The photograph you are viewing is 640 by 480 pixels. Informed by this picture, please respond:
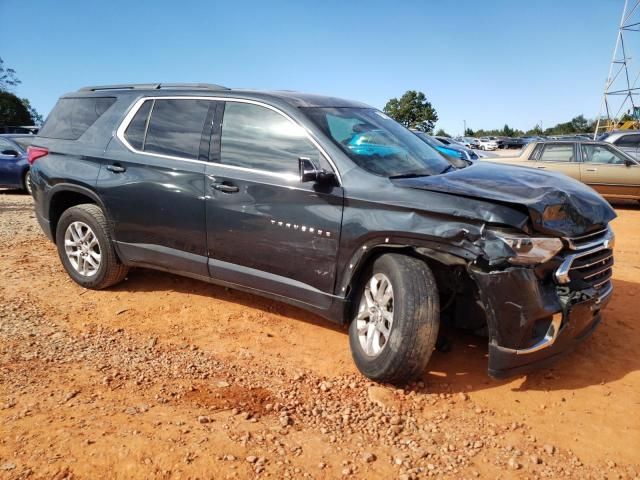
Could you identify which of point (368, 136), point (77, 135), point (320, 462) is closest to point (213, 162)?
point (368, 136)

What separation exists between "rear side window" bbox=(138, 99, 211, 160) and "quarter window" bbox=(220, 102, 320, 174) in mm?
279

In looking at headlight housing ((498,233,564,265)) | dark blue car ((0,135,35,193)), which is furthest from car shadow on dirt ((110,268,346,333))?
dark blue car ((0,135,35,193))

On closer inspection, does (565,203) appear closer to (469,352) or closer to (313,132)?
(469,352)

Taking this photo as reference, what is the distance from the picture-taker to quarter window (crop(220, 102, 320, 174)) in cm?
361

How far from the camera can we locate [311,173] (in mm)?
3314

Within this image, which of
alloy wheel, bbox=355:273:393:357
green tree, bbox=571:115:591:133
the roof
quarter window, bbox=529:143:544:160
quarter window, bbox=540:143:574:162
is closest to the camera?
alloy wheel, bbox=355:273:393:357

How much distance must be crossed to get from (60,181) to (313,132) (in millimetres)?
2689

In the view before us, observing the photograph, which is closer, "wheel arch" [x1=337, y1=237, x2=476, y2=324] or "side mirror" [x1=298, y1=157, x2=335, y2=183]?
"wheel arch" [x1=337, y1=237, x2=476, y2=324]

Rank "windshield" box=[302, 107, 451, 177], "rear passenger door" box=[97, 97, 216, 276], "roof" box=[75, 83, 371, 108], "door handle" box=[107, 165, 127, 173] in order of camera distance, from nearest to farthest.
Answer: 1. "windshield" box=[302, 107, 451, 177]
2. "roof" box=[75, 83, 371, 108]
3. "rear passenger door" box=[97, 97, 216, 276]
4. "door handle" box=[107, 165, 127, 173]

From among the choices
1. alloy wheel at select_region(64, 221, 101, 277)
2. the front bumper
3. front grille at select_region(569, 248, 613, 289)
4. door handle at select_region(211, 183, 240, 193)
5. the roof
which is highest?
the roof

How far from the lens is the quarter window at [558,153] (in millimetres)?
11352

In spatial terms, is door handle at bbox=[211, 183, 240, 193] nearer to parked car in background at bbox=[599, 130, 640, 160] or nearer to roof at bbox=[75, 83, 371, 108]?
roof at bbox=[75, 83, 371, 108]

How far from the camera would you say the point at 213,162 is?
3908 millimetres

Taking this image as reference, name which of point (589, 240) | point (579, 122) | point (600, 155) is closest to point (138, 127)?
point (589, 240)
